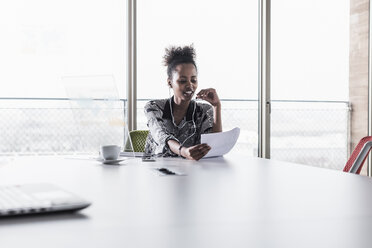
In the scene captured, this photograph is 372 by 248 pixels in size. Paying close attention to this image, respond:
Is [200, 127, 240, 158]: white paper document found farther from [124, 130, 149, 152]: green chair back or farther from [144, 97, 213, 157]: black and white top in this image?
[124, 130, 149, 152]: green chair back

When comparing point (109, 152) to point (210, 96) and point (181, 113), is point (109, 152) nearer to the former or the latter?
point (181, 113)

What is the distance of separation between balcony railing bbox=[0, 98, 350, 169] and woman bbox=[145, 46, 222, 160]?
106cm

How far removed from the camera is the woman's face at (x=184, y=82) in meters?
2.63

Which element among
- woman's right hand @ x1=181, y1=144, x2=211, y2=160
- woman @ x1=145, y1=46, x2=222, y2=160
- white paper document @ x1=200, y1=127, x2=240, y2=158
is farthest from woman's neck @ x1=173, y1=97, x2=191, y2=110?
woman's right hand @ x1=181, y1=144, x2=211, y2=160

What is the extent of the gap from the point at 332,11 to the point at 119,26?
6.83 feet

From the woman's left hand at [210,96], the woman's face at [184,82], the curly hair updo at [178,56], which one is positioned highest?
the curly hair updo at [178,56]

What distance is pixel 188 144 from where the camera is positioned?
241cm

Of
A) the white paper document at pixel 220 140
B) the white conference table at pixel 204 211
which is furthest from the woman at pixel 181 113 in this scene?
the white conference table at pixel 204 211

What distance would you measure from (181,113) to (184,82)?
0.23 m

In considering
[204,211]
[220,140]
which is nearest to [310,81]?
[220,140]

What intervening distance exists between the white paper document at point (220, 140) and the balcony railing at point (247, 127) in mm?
1626

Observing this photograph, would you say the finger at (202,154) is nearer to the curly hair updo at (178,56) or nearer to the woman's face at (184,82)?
the woman's face at (184,82)

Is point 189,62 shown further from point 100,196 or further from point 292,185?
point 100,196

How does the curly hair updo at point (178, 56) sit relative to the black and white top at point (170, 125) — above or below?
above
